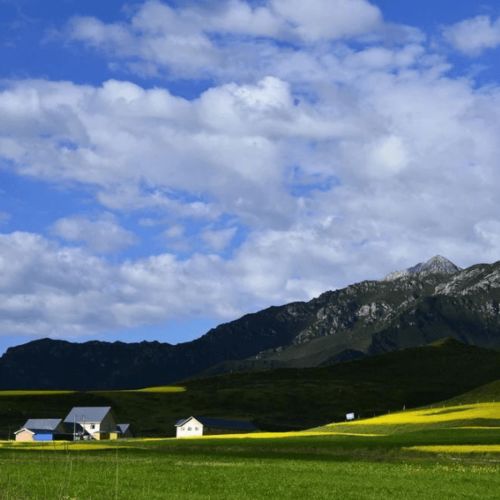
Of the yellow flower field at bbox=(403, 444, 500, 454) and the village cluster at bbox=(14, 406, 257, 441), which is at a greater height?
the village cluster at bbox=(14, 406, 257, 441)

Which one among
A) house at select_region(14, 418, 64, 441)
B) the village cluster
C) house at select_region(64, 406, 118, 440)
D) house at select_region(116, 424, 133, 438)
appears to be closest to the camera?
house at select_region(14, 418, 64, 441)

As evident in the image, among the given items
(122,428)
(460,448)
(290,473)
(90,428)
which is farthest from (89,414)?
(290,473)

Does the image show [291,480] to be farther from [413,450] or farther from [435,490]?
[413,450]

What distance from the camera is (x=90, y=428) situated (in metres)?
180

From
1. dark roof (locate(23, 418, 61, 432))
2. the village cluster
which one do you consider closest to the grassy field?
the village cluster

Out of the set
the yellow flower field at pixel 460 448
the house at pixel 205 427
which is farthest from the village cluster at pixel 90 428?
the yellow flower field at pixel 460 448

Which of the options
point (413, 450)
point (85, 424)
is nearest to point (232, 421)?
point (85, 424)

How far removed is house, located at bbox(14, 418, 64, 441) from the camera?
17225 centimetres

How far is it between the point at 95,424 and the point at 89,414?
15.0ft

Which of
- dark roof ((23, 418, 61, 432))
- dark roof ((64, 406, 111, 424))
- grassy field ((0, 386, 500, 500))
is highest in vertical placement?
dark roof ((64, 406, 111, 424))

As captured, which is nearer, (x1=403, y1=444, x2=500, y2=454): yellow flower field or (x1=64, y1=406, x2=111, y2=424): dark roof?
(x1=403, y1=444, x2=500, y2=454): yellow flower field

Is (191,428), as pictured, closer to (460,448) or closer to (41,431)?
(41,431)

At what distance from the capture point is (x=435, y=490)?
47844 mm

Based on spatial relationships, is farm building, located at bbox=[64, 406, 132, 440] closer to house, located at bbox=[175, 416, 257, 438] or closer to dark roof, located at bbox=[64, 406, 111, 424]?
dark roof, located at bbox=[64, 406, 111, 424]
